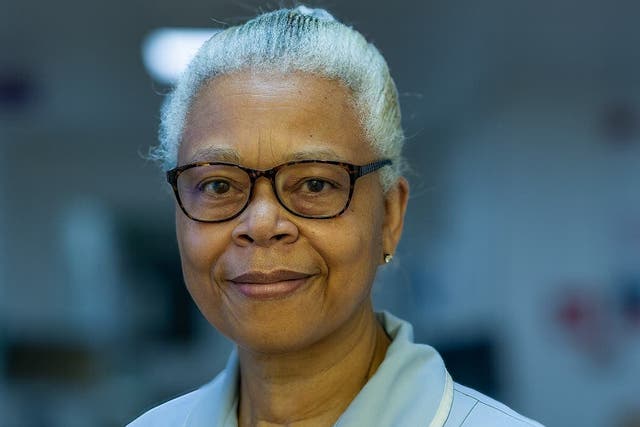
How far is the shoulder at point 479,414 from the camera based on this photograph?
1318 millimetres

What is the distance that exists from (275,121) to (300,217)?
0.15 meters

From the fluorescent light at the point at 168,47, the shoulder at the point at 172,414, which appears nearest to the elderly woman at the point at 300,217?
the shoulder at the point at 172,414

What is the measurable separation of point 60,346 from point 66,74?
1760 millimetres

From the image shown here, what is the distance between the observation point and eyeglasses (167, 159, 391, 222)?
1.33 metres

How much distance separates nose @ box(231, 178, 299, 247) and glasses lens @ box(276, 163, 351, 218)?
0.02 m

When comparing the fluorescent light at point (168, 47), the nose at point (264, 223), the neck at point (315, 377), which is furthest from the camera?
the fluorescent light at point (168, 47)

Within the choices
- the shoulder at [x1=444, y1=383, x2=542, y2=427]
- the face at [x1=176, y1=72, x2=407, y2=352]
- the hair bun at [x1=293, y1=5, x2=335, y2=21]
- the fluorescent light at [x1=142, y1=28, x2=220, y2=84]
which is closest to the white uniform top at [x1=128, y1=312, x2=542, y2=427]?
the shoulder at [x1=444, y1=383, x2=542, y2=427]

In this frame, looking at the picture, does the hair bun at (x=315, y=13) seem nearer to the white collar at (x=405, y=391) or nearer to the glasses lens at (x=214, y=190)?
the glasses lens at (x=214, y=190)

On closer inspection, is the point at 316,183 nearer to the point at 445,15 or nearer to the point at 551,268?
the point at 445,15

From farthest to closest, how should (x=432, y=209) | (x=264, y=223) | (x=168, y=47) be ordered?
(x=432, y=209), (x=168, y=47), (x=264, y=223)

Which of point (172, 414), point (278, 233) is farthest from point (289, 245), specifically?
point (172, 414)

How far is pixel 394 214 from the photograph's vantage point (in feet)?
5.05

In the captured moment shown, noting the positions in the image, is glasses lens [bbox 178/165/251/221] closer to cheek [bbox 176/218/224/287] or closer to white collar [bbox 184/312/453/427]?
cheek [bbox 176/218/224/287]

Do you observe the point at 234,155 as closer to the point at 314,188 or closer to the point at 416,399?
the point at 314,188
